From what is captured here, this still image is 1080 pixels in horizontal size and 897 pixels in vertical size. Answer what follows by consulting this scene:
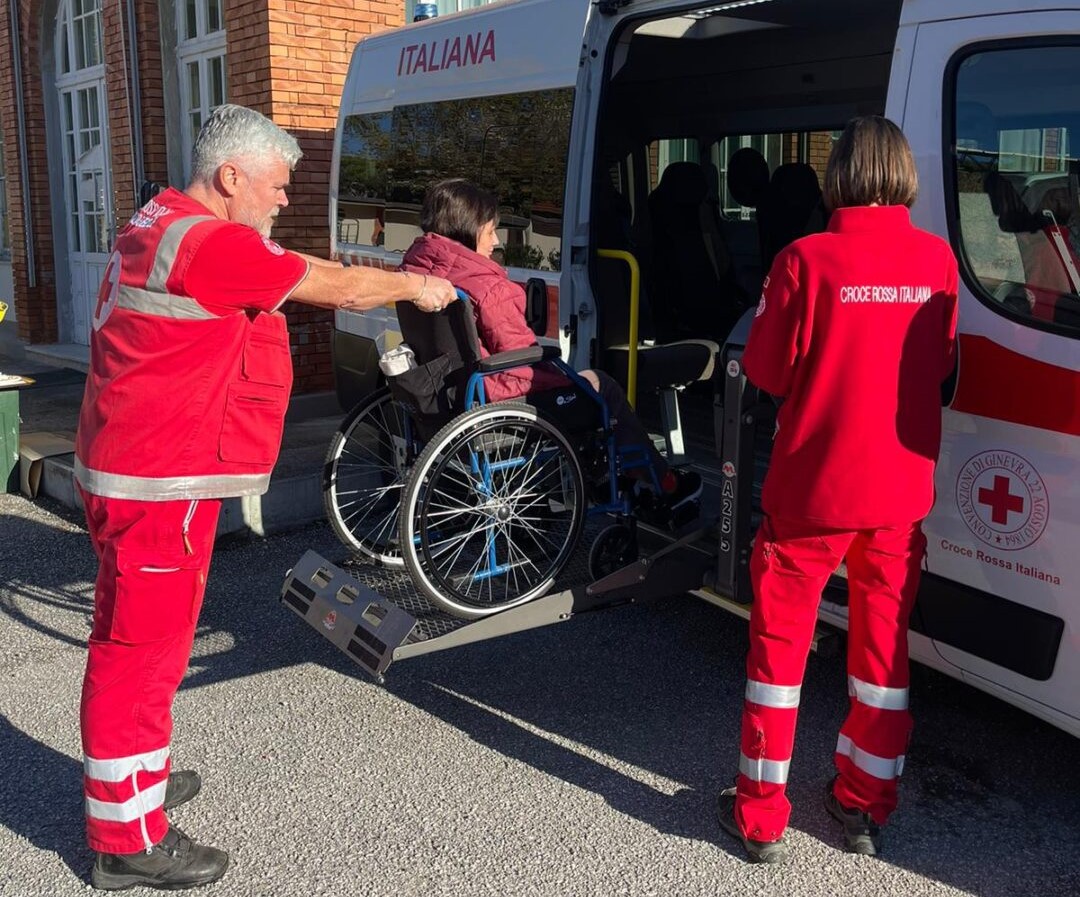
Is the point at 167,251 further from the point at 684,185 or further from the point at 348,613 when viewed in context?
the point at 684,185

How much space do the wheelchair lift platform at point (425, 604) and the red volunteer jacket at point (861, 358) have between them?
2.60 feet

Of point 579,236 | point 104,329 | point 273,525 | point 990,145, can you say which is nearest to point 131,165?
point 273,525

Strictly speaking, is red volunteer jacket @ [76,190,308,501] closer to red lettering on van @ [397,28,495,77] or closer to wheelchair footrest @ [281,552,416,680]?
wheelchair footrest @ [281,552,416,680]

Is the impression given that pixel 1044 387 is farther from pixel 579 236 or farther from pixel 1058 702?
pixel 579 236

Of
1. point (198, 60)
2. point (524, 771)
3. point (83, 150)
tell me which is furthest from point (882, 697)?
point (83, 150)

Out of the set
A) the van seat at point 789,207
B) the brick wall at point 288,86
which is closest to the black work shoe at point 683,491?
the van seat at point 789,207

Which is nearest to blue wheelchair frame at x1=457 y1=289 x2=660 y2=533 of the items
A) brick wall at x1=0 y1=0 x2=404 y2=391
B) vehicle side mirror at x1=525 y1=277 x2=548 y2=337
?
vehicle side mirror at x1=525 y1=277 x2=548 y2=337

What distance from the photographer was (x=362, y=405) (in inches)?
172

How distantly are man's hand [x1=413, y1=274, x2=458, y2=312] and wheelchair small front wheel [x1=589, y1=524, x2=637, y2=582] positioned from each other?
1023mm

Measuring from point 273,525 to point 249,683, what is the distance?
193 centimetres

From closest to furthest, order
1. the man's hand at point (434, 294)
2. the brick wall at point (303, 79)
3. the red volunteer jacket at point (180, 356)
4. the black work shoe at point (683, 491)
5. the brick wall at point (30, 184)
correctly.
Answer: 1. the red volunteer jacket at point (180, 356)
2. the man's hand at point (434, 294)
3. the black work shoe at point (683, 491)
4. the brick wall at point (303, 79)
5. the brick wall at point (30, 184)

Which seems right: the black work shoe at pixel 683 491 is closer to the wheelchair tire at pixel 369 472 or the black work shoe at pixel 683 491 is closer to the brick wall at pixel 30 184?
the wheelchair tire at pixel 369 472

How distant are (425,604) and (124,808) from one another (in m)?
1.10

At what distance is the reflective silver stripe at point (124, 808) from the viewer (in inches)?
116
